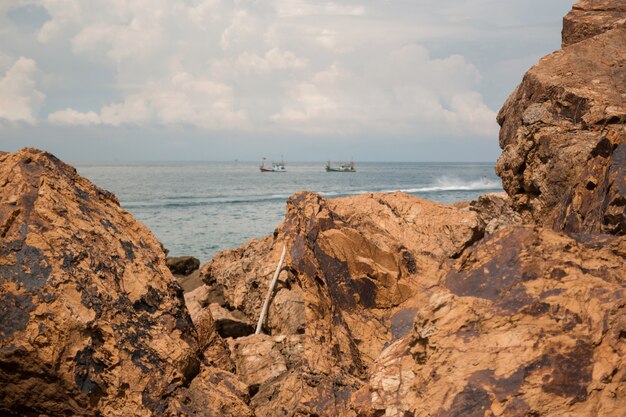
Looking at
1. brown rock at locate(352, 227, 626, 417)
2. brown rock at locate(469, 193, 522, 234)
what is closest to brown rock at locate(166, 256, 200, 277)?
brown rock at locate(469, 193, 522, 234)

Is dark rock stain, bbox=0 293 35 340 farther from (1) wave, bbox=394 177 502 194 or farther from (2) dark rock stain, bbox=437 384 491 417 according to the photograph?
(1) wave, bbox=394 177 502 194

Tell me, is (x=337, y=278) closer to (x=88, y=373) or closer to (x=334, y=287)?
(x=334, y=287)

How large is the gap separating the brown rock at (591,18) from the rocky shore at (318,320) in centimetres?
785

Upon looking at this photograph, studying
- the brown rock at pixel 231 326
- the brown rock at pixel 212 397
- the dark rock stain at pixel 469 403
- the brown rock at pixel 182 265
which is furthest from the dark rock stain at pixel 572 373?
the brown rock at pixel 182 265

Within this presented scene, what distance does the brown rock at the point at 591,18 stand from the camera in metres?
13.5

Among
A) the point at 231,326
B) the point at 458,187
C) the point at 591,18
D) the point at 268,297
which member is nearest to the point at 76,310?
the point at 268,297

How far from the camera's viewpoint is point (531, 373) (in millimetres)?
4195

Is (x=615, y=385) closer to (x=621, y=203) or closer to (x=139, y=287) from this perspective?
(x=621, y=203)

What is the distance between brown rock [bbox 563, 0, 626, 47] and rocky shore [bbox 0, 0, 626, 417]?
25.7 feet

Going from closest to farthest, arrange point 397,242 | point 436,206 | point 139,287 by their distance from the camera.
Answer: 1. point 139,287
2. point 397,242
3. point 436,206

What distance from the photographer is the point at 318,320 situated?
8172mm

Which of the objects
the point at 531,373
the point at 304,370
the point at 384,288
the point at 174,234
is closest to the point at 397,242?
the point at 384,288

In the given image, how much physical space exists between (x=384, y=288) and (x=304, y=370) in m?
2.47

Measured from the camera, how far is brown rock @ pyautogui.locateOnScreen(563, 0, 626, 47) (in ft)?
44.2
